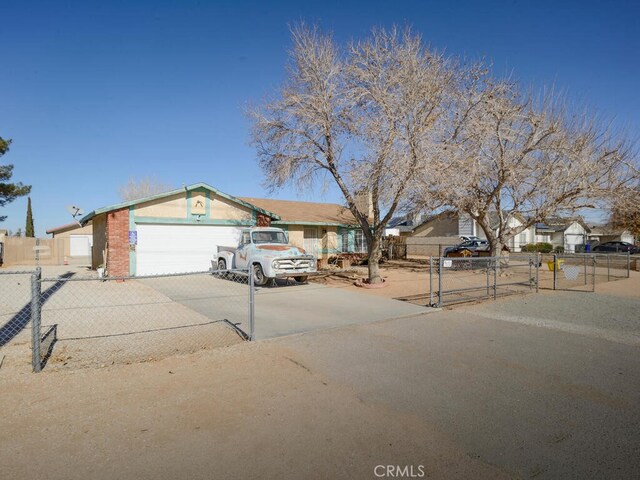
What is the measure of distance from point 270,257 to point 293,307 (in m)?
4.06

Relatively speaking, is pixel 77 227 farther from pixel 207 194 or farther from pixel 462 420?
pixel 462 420

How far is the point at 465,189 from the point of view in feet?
54.6

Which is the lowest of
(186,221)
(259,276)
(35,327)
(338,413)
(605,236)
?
(338,413)

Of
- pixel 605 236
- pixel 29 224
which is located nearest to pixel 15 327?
pixel 29 224

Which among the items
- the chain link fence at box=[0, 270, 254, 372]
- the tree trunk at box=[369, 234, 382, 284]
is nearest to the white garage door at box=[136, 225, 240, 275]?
the chain link fence at box=[0, 270, 254, 372]

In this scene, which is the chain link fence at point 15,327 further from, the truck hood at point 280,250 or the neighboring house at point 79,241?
the neighboring house at point 79,241

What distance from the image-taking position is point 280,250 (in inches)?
553

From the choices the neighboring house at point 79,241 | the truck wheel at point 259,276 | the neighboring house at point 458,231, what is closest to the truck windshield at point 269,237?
the truck wheel at point 259,276

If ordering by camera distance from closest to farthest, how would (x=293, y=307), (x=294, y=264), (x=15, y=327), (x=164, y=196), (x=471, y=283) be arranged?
1. (x=15, y=327)
2. (x=293, y=307)
3. (x=294, y=264)
4. (x=471, y=283)
5. (x=164, y=196)

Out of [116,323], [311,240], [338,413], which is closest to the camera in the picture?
[338,413]

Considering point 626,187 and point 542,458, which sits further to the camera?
point 626,187

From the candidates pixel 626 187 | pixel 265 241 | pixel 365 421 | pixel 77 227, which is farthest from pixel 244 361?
pixel 77 227

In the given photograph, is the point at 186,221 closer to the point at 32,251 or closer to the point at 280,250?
the point at 280,250

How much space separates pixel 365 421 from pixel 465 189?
1454 centimetres
